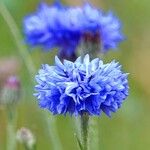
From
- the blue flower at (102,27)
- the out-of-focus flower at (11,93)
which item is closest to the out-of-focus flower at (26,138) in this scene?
the out-of-focus flower at (11,93)

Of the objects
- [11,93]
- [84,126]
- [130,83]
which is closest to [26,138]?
[11,93]

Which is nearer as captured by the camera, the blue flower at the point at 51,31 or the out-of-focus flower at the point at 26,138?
the out-of-focus flower at the point at 26,138

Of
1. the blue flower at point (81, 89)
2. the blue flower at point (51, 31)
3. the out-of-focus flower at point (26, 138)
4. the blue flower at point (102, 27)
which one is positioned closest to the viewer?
the blue flower at point (81, 89)

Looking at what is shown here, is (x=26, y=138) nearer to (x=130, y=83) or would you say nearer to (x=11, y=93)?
(x=11, y=93)

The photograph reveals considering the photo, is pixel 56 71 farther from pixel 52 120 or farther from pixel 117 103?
pixel 52 120

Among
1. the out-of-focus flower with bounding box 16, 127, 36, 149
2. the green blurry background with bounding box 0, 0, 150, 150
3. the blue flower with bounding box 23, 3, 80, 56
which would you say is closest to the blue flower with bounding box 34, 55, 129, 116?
the out-of-focus flower with bounding box 16, 127, 36, 149

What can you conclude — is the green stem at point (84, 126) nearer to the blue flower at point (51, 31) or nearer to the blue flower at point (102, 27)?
the blue flower at point (102, 27)
